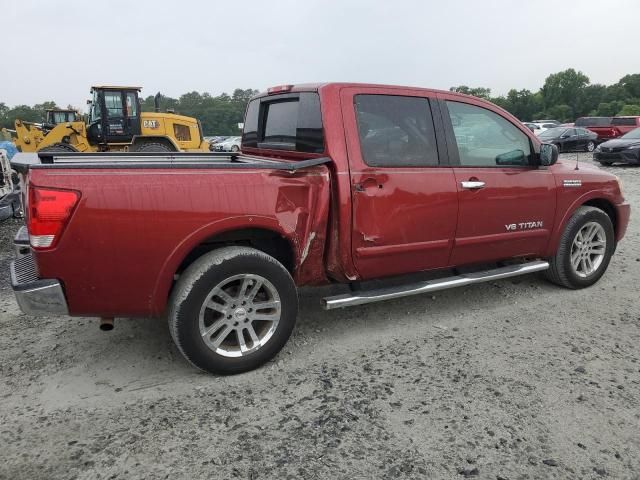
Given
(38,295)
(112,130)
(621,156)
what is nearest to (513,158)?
(38,295)

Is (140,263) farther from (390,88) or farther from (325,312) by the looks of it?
(390,88)

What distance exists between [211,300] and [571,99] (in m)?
98.2

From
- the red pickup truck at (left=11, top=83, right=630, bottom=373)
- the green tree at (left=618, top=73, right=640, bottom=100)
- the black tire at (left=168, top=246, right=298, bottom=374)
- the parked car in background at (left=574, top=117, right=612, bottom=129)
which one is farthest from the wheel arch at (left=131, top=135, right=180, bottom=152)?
the green tree at (left=618, top=73, right=640, bottom=100)

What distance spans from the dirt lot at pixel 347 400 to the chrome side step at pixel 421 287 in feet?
1.06

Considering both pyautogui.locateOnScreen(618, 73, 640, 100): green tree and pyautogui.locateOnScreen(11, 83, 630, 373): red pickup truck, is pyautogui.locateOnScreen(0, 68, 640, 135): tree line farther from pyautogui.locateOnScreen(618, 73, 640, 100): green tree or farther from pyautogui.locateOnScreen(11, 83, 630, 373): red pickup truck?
pyautogui.locateOnScreen(11, 83, 630, 373): red pickup truck

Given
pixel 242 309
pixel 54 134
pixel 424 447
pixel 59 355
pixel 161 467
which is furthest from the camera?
pixel 54 134

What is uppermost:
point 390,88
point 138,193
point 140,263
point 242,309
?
point 390,88

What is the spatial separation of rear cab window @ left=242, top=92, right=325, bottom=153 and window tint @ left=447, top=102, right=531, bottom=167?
1128mm

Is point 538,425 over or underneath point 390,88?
underneath

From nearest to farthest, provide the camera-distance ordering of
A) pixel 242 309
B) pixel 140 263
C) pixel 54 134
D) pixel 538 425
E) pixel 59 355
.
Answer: pixel 538 425 < pixel 140 263 < pixel 242 309 < pixel 59 355 < pixel 54 134

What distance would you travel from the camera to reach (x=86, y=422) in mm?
2676

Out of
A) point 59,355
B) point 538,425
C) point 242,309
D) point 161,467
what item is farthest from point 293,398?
point 59,355

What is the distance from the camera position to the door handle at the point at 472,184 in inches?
150

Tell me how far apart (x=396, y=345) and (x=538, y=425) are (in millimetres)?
1144
